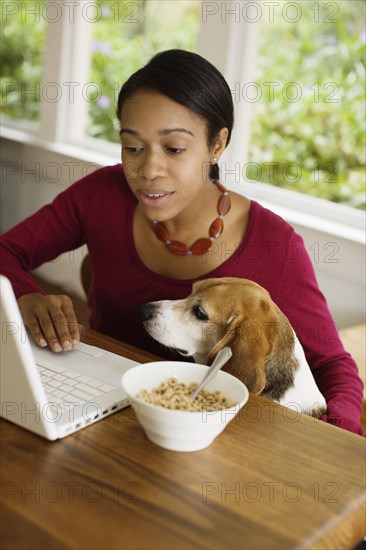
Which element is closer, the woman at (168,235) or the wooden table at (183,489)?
the wooden table at (183,489)

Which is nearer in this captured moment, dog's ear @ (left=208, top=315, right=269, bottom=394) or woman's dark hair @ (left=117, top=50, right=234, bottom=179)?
dog's ear @ (left=208, top=315, right=269, bottom=394)

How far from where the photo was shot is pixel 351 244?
8.38ft

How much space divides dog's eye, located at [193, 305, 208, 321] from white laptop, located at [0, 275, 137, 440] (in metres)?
0.16

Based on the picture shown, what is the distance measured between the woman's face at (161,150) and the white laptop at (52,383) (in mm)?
429

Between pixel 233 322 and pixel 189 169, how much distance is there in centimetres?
44

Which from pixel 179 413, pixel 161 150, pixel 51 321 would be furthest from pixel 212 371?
pixel 161 150

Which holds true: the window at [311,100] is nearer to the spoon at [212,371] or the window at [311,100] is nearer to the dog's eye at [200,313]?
the dog's eye at [200,313]

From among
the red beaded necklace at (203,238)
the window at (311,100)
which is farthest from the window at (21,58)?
the red beaded necklace at (203,238)

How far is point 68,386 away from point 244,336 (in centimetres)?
33

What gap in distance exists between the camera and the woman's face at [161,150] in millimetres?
1666

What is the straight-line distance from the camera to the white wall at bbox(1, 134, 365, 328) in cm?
260

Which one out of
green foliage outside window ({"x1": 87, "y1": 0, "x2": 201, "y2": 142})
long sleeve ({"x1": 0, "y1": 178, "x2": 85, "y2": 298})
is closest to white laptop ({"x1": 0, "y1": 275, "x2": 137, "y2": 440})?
long sleeve ({"x1": 0, "y1": 178, "x2": 85, "y2": 298})

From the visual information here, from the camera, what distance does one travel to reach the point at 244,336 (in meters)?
1.42

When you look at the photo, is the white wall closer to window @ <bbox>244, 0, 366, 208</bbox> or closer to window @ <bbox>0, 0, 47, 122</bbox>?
window @ <bbox>244, 0, 366, 208</bbox>
